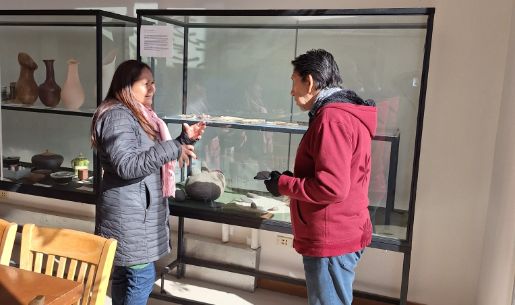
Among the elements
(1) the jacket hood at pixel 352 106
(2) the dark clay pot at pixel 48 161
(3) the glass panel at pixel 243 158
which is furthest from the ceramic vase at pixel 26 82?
(1) the jacket hood at pixel 352 106

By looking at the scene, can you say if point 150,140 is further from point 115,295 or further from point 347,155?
point 347,155

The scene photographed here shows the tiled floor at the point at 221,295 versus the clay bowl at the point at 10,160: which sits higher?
the clay bowl at the point at 10,160

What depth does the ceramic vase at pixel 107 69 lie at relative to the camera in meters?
2.70

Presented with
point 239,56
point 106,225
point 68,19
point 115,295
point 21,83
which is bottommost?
point 115,295

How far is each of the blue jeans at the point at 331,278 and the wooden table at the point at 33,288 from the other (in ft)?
2.54

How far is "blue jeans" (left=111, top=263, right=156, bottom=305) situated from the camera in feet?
6.03

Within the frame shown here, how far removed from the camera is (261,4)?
2.74 m

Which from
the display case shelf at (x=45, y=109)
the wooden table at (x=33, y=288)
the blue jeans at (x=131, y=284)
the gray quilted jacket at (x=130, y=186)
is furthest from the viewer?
the display case shelf at (x=45, y=109)

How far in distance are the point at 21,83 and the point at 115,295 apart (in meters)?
1.76

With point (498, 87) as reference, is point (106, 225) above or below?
below

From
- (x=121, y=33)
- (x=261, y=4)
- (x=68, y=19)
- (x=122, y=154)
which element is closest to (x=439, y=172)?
(x=261, y=4)

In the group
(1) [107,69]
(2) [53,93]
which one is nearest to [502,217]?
(1) [107,69]

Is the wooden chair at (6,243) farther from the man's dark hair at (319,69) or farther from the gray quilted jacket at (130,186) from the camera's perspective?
the man's dark hair at (319,69)

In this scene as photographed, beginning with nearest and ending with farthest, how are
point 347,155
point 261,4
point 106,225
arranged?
point 347,155
point 106,225
point 261,4
